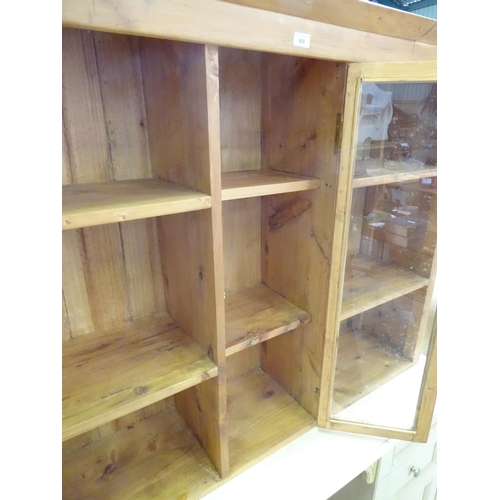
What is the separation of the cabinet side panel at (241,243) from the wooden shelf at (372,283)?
31 centimetres

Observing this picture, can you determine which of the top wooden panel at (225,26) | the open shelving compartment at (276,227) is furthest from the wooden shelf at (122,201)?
the top wooden panel at (225,26)

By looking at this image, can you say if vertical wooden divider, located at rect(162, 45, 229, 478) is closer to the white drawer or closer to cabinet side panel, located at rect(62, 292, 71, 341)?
cabinet side panel, located at rect(62, 292, 71, 341)

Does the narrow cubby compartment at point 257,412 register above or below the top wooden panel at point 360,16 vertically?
below

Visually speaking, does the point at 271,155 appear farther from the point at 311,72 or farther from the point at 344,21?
the point at 344,21

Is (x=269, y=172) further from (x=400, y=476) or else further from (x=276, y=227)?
(x=400, y=476)

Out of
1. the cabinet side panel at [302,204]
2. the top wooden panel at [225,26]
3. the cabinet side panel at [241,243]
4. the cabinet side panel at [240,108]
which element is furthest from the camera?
the cabinet side panel at [241,243]

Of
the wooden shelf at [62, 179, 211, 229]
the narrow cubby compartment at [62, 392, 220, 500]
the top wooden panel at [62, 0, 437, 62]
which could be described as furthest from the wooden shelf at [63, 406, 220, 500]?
the top wooden panel at [62, 0, 437, 62]

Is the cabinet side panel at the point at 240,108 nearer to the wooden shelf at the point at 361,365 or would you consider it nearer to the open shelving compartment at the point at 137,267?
the open shelving compartment at the point at 137,267

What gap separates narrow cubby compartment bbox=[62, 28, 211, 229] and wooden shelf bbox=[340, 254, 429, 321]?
0.60 m

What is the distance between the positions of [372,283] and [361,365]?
35 cm

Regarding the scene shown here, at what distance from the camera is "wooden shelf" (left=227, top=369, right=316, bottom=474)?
1.00 metres

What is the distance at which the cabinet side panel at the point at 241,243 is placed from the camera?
110cm
